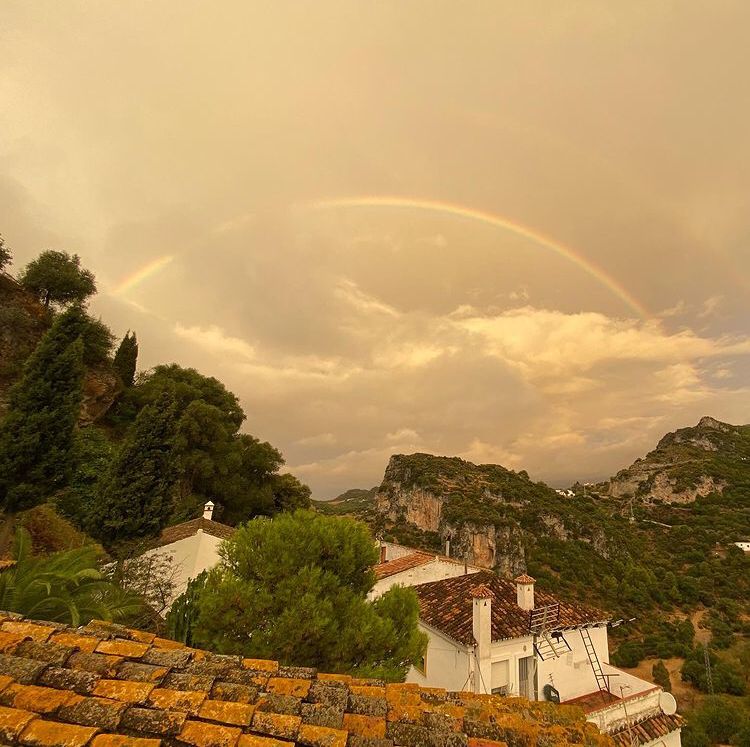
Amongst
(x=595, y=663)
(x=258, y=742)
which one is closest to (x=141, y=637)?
(x=258, y=742)

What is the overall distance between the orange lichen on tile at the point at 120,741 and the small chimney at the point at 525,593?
1799cm

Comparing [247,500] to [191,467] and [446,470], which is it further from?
[446,470]

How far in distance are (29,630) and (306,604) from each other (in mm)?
6429

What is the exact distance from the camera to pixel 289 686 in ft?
12.8

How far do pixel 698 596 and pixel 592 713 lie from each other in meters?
64.3

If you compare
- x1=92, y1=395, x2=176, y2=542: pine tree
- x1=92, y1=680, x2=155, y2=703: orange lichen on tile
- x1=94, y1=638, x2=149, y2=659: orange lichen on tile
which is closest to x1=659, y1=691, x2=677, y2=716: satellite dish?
x1=94, y1=638, x2=149, y2=659: orange lichen on tile

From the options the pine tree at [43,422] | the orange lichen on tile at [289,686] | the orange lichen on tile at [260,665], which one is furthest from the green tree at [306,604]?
the pine tree at [43,422]

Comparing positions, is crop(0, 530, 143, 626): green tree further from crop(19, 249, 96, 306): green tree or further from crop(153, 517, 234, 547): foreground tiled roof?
crop(19, 249, 96, 306): green tree

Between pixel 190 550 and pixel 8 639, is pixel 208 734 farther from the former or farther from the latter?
pixel 190 550

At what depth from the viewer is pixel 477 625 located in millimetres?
14500

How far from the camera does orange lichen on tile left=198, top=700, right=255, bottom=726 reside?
311 centimetres

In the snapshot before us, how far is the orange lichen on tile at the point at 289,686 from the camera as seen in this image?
150 inches

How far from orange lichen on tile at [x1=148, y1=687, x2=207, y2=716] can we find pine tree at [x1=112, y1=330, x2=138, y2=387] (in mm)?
42150

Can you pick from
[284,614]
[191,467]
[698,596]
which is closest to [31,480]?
[284,614]
